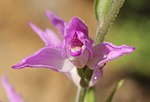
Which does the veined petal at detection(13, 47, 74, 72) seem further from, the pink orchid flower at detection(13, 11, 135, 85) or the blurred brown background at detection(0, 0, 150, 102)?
the blurred brown background at detection(0, 0, 150, 102)

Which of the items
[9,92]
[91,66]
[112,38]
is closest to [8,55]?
[112,38]

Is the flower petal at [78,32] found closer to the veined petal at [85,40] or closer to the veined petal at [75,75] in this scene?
the veined petal at [85,40]

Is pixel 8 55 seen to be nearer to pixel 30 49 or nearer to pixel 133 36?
pixel 30 49

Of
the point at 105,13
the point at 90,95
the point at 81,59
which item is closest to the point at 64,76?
the point at 90,95

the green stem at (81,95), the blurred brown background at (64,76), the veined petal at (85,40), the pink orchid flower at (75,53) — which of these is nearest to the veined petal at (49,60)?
the pink orchid flower at (75,53)

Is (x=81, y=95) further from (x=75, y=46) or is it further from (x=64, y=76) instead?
(x=64, y=76)
